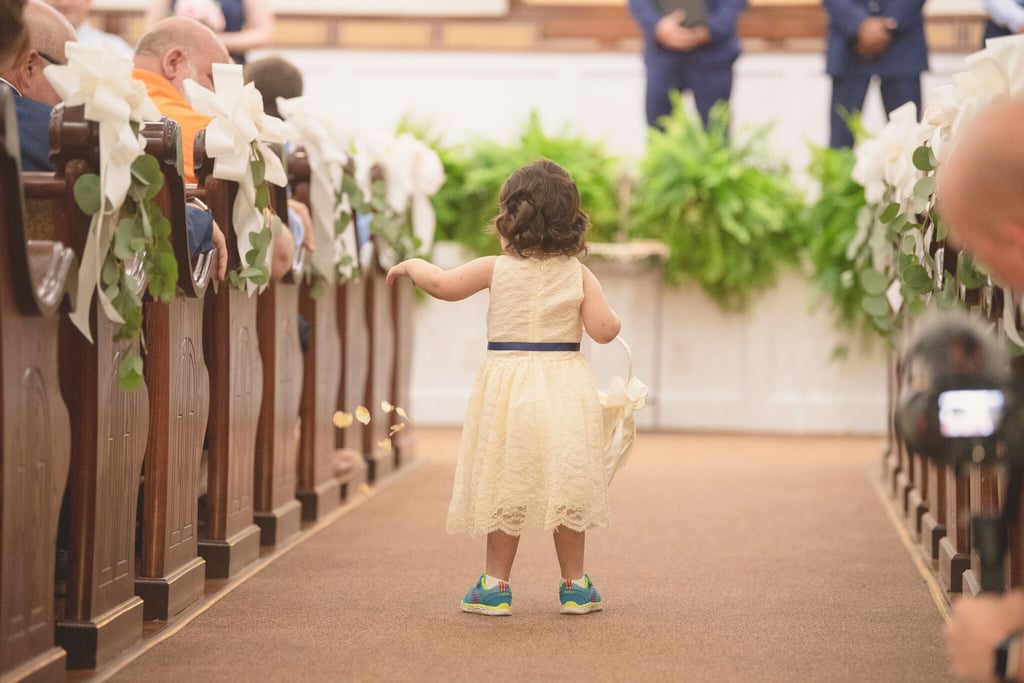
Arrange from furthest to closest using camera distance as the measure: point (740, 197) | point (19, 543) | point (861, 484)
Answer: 1. point (740, 197)
2. point (861, 484)
3. point (19, 543)

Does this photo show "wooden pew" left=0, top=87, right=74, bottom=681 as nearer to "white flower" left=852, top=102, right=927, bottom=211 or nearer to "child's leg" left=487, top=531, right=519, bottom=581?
"child's leg" left=487, top=531, right=519, bottom=581

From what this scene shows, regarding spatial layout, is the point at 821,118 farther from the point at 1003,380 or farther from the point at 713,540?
the point at 1003,380

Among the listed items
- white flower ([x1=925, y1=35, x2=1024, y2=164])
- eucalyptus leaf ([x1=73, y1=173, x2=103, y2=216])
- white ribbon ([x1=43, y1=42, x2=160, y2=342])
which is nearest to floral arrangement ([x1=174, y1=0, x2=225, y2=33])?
white ribbon ([x1=43, y1=42, x2=160, y2=342])

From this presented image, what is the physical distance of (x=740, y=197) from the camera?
7.61m

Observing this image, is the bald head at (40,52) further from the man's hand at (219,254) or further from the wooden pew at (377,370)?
the wooden pew at (377,370)

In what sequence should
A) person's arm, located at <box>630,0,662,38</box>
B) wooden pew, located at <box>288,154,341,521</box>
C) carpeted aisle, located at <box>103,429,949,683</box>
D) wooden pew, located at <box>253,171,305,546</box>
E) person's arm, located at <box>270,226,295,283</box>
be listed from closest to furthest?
carpeted aisle, located at <box>103,429,949,683</box> → person's arm, located at <box>270,226,295,283</box> → wooden pew, located at <box>253,171,305,546</box> → wooden pew, located at <box>288,154,341,521</box> → person's arm, located at <box>630,0,662,38</box>

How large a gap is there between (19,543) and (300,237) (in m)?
2.15

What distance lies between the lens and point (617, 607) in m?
3.26

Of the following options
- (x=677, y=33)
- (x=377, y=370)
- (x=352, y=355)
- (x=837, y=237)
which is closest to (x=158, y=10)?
(x=377, y=370)

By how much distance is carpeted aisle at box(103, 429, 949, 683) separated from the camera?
268 cm

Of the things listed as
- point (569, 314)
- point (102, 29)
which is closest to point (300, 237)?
point (569, 314)

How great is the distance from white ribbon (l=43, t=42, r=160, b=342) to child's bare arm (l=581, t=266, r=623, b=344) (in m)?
1.07

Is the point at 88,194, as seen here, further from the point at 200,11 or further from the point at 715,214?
the point at 715,214

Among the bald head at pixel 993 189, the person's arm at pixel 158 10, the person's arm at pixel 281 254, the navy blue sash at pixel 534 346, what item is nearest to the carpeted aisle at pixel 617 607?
the navy blue sash at pixel 534 346
